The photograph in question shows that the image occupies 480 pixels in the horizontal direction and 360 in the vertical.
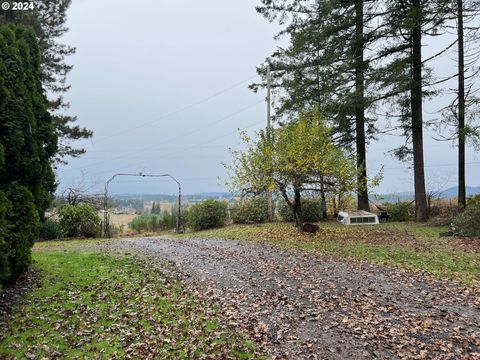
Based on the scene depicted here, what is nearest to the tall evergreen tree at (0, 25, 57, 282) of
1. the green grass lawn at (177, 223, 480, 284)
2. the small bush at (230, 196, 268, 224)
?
the green grass lawn at (177, 223, 480, 284)

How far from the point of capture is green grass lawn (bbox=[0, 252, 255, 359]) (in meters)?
4.10

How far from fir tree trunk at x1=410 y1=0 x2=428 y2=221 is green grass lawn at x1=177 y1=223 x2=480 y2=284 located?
1.64 metres

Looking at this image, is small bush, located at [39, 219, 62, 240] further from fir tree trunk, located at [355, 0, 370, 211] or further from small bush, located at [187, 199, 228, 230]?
fir tree trunk, located at [355, 0, 370, 211]

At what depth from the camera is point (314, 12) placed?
16.4 m

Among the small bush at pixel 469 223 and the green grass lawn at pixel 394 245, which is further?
the small bush at pixel 469 223

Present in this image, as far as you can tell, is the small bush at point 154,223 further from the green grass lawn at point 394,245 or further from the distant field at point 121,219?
the green grass lawn at point 394,245

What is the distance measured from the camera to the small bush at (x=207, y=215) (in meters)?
16.6

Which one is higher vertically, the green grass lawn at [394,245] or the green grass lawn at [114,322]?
the green grass lawn at [394,245]

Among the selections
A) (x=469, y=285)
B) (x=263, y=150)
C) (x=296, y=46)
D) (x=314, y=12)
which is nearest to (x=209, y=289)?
(x=469, y=285)

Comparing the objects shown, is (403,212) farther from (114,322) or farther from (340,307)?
(114,322)

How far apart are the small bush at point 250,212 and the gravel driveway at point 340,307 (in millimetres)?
8117

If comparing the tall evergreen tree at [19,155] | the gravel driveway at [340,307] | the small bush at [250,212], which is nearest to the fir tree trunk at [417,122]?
the small bush at [250,212]

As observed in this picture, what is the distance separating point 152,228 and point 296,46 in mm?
11569

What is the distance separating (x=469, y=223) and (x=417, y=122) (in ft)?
16.6
